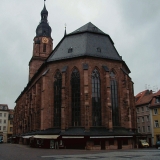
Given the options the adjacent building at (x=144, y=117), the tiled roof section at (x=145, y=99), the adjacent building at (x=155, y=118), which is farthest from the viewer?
the tiled roof section at (x=145, y=99)

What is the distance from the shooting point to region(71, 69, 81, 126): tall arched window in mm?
31250

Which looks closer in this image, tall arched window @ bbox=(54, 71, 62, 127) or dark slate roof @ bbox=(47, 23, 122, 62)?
tall arched window @ bbox=(54, 71, 62, 127)

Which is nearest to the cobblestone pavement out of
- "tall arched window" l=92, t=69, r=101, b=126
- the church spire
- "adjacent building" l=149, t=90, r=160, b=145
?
"tall arched window" l=92, t=69, r=101, b=126

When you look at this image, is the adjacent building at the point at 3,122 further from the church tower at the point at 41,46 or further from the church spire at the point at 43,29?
the church spire at the point at 43,29

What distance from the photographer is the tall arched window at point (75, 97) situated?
31.2 meters

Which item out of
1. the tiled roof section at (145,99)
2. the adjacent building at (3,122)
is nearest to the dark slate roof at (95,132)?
the tiled roof section at (145,99)

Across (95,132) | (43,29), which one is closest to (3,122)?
(43,29)

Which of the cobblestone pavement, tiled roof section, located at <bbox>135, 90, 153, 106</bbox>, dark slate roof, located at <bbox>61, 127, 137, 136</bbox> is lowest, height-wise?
the cobblestone pavement

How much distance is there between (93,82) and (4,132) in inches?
2338

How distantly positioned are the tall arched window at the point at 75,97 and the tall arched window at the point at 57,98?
244 centimetres

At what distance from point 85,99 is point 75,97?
2235mm

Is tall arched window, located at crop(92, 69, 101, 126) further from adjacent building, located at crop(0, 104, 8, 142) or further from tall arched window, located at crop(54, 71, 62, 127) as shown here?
adjacent building, located at crop(0, 104, 8, 142)

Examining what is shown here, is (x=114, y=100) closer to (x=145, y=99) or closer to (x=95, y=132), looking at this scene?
(x=95, y=132)

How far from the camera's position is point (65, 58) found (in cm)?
3422
